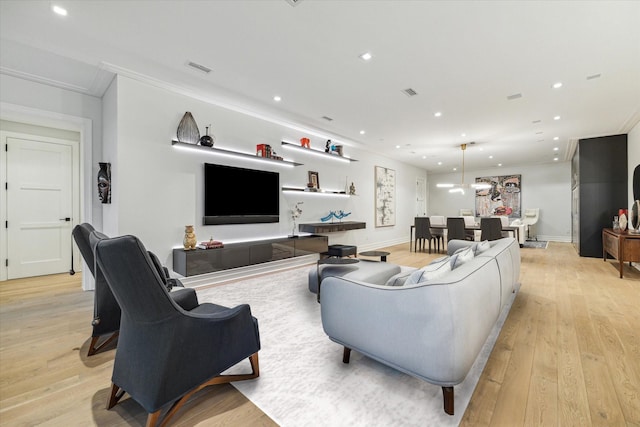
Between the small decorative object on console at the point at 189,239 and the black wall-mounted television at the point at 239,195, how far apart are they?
11.7 inches

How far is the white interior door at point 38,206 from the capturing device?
4.27m

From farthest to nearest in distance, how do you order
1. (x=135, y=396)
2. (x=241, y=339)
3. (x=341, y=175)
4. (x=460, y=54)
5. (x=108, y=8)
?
(x=341, y=175) < (x=460, y=54) < (x=108, y=8) < (x=241, y=339) < (x=135, y=396)

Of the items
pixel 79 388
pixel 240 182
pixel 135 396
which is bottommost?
pixel 79 388

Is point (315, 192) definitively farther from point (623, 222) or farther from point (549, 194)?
point (549, 194)

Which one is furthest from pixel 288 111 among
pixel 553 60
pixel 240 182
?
pixel 553 60

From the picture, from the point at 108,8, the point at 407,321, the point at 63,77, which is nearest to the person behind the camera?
the point at 407,321

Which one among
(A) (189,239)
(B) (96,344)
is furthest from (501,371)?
(A) (189,239)

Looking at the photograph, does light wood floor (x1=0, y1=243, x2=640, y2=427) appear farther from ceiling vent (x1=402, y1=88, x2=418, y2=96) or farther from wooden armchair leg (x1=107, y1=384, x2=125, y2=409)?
ceiling vent (x1=402, y1=88, x2=418, y2=96)

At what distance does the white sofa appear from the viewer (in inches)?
54.4

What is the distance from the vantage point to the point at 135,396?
136cm

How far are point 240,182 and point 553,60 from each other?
4.35 m

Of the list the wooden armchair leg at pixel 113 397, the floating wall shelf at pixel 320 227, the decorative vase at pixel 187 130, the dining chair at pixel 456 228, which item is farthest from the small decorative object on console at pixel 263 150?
the dining chair at pixel 456 228

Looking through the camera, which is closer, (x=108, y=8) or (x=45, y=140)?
(x=108, y=8)

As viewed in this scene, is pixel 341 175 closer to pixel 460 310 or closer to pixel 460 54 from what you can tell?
pixel 460 54
